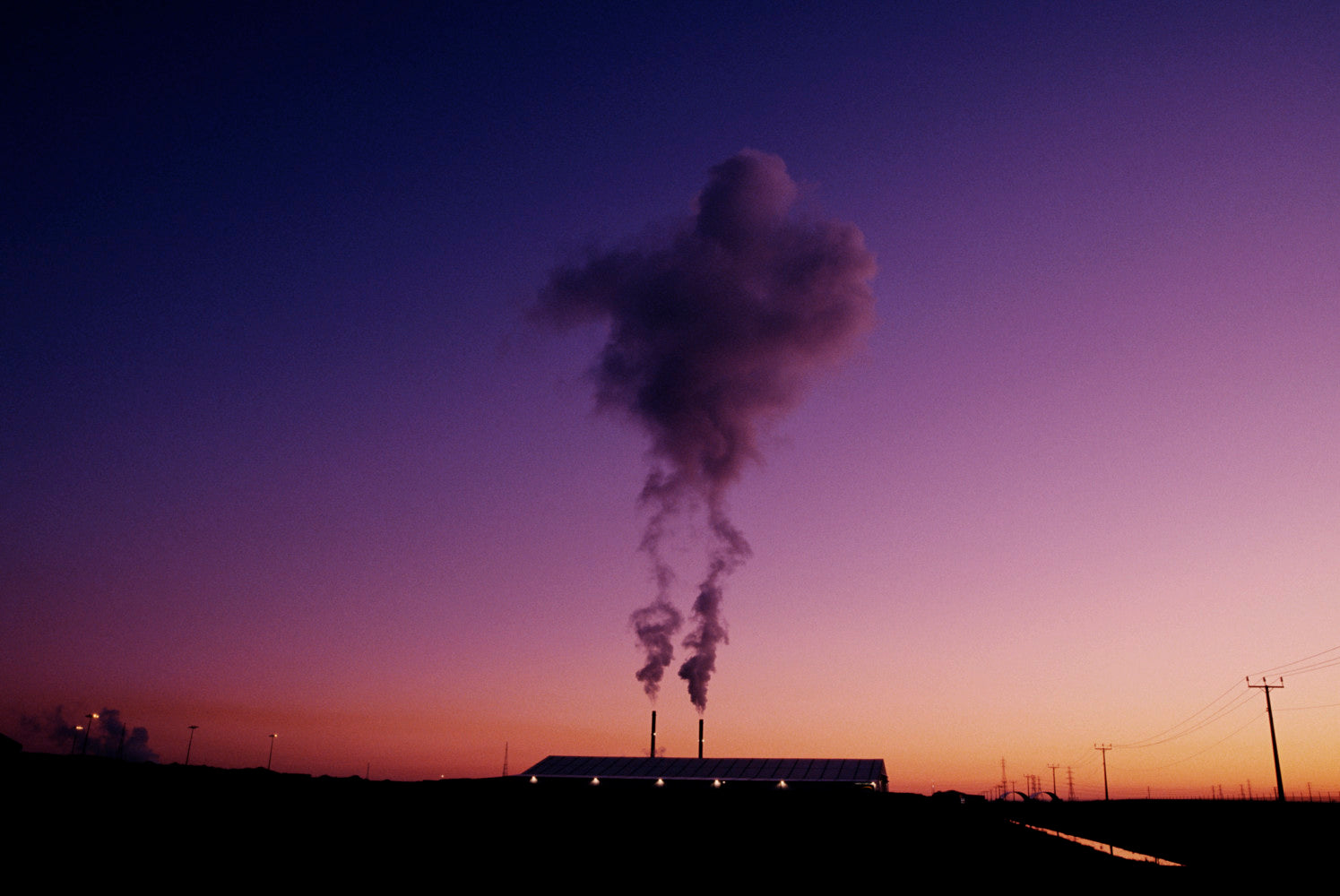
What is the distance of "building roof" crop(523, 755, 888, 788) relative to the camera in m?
60.0

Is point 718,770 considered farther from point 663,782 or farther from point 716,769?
point 663,782

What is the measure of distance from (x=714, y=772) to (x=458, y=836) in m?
42.2

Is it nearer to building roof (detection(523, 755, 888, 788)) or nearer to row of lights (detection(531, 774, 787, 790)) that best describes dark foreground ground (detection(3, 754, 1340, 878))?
row of lights (detection(531, 774, 787, 790))

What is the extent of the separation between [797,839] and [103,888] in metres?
19.9

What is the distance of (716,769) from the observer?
62.7 meters

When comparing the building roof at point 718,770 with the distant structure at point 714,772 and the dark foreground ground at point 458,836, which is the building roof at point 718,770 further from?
the dark foreground ground at point 458,836

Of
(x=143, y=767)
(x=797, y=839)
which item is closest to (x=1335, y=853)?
(x=797, y=839)

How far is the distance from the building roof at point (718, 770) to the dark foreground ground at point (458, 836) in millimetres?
21461

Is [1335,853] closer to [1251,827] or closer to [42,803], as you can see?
[1251,827]

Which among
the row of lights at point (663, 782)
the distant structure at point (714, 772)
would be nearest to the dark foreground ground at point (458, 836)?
the row of lights at point (663, 782)

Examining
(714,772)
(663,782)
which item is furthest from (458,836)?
(714,772)

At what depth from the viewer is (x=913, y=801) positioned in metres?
44.5

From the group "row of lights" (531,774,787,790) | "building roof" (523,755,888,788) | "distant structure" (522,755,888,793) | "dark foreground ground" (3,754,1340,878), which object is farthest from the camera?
"building roof" (523,755,888,788)

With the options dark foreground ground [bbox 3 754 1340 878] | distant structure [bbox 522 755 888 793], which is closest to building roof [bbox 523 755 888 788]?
distant structure [bbox 522 755 888 793]
